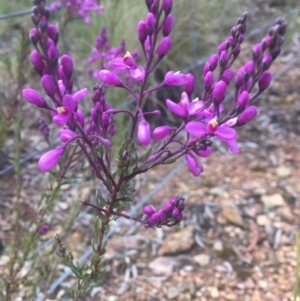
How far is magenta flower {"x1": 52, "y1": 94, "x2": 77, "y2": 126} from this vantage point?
900 mm

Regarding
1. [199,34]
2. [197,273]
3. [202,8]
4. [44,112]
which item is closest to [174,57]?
[199,34]

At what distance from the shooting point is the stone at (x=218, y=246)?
8.55 feet

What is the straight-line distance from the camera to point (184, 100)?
99cm

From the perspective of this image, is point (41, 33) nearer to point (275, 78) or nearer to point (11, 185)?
point (11, 185)

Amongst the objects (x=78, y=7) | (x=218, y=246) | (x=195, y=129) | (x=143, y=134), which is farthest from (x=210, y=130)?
(x=218, y=246)

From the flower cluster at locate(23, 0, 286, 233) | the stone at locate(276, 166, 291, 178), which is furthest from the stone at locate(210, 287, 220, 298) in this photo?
the flower cluster at locate(23, 0, 286, 233)

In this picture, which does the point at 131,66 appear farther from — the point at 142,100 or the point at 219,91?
the point at 219,91

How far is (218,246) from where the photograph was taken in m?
2.63

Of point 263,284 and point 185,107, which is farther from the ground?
point 185,107

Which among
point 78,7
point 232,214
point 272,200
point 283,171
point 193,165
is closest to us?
point 193,165

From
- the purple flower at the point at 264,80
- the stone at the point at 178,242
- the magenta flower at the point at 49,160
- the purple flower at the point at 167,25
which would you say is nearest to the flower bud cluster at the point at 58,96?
the magenta flower at the point at 49,160

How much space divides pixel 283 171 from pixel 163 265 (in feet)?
4.35

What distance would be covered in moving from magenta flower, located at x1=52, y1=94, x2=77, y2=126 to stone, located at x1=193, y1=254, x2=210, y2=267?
5.88ft

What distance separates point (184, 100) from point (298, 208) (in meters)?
2.22
